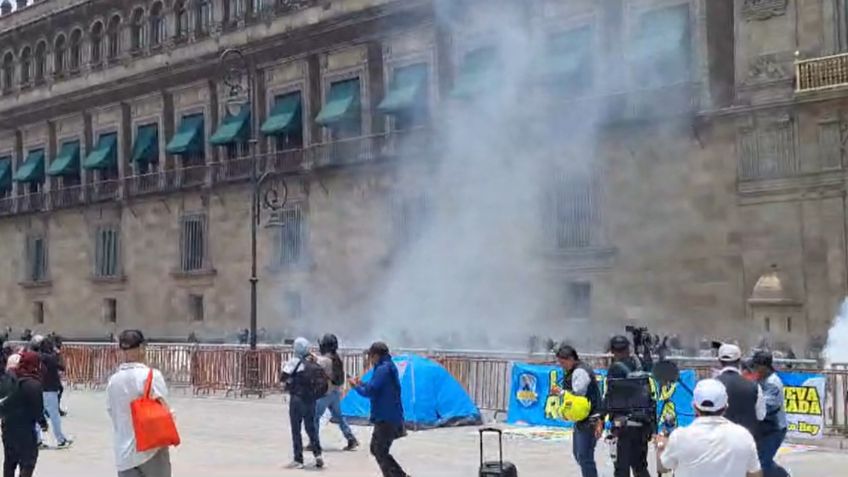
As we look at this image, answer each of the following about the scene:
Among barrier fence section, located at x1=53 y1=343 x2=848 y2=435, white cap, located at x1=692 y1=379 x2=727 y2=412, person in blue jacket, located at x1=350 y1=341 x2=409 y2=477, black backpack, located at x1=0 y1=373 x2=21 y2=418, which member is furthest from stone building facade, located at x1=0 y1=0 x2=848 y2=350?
white cap, located at x1=692 y1=379 x2=727 y2=412

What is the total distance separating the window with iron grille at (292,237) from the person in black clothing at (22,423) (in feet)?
75.4

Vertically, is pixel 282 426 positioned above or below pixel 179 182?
below

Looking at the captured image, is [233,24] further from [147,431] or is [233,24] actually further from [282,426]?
[147,431]

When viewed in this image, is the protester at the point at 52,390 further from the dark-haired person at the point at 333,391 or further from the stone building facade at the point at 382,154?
the stone building facade at the point at 382,154

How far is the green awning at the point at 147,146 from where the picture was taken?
3772cm

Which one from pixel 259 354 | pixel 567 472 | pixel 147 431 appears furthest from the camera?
pixel 259 354

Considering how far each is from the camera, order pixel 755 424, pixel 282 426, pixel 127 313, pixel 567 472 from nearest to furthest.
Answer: pixel 755 424 → pixel 567 472 → pixel 282 426 → pixel 127 313

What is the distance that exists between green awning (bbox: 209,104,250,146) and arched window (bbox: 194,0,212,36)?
12.3 ft

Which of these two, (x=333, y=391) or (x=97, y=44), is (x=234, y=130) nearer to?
(x=97, y=44)

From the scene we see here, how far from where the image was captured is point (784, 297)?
72.0ft

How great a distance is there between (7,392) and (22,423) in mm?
276

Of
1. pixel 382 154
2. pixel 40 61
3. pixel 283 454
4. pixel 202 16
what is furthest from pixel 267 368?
pixel 40 61

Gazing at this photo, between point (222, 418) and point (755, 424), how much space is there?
11455 mm

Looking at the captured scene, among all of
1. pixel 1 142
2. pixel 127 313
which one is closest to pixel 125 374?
pixel 127 313
